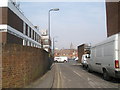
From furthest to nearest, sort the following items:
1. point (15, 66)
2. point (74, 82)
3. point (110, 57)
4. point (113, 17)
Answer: point (113, 17) → point (74, 82) → point (110, 57) → point (15, 66)

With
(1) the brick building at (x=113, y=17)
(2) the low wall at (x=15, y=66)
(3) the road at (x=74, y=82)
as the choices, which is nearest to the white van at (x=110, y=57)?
(3) the road at (x=74, y=82)

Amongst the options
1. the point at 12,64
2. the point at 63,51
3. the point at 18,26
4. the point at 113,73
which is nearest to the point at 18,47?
the point at 12,64

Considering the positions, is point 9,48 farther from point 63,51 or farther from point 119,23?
point 63,51

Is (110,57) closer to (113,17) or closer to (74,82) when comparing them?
(74,82)

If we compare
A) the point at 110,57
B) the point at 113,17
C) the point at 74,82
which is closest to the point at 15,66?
the point at 74,82

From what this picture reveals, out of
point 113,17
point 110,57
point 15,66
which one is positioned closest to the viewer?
point 15,66

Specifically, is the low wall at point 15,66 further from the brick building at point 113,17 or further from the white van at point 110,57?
the brick building at point 113,17

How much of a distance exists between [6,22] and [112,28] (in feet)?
56.4

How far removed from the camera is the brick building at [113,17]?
3097 centimetres

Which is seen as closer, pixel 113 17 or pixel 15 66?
pixel 15 66

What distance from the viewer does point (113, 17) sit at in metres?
33.3

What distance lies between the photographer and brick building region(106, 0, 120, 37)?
102 ft

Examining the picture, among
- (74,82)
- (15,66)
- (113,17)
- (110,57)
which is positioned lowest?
(74,82)

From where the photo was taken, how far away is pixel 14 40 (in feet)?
134
